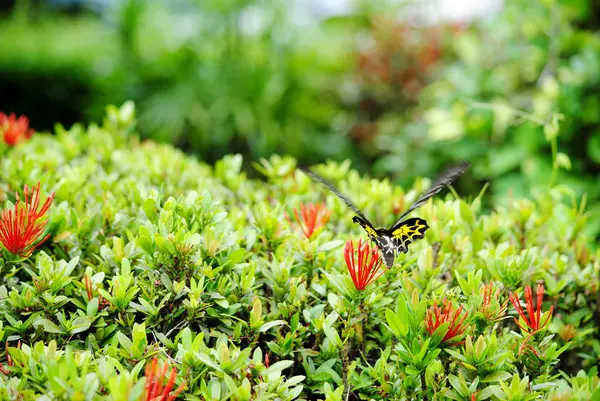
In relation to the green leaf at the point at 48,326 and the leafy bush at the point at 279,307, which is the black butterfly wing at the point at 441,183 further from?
the green leaf at the point at 48,326

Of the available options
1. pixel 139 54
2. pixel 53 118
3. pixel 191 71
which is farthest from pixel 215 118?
pixel 53 118

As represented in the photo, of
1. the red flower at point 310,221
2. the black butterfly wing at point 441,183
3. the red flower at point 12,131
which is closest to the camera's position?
the black butterfly wing at point 441,183

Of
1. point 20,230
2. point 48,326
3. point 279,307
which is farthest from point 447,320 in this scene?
point 20,230

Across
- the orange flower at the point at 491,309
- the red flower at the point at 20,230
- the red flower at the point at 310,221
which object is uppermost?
the red flower at the point at 20,230

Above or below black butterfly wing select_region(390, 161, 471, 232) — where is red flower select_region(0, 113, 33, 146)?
below

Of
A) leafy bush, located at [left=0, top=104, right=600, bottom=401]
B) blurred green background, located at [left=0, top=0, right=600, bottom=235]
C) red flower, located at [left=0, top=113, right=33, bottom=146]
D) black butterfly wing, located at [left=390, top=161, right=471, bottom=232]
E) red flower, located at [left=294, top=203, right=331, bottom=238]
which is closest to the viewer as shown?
leafy bush, located at [left=0, top=104, right=600, bottom=401]

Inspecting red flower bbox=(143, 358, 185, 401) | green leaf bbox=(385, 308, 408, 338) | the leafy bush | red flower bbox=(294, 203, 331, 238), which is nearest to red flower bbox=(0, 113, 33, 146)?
the leafy bush

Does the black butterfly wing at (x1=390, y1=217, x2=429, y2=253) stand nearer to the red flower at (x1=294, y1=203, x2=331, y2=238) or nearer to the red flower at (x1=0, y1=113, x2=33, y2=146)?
the red flower at (x1=294, y1=203, x2=331, y2=238)

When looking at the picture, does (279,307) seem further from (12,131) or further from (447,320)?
(12,131)

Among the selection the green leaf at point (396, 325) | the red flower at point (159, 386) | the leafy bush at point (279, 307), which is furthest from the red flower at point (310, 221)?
the red flower at point (159, 386)
